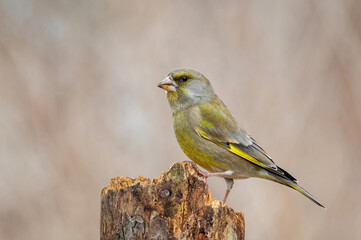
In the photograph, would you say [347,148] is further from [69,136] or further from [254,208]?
[69,136]

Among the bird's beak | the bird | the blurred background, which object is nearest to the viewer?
the bird

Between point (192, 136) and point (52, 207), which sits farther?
point (52, 207)

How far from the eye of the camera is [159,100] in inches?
285

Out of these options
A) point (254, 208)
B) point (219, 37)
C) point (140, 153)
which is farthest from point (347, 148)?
point (140, 153)

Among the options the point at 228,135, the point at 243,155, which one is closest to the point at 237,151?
the point at 243,155

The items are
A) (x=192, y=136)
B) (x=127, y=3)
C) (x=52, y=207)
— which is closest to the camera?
(x=192, y=136)

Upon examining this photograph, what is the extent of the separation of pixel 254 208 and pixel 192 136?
96.6 inches

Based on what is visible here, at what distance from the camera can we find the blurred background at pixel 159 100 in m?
7.11

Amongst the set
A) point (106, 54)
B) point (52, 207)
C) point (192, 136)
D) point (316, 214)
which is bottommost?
point (316, 214)

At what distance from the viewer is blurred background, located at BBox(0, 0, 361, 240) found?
711 centimetres

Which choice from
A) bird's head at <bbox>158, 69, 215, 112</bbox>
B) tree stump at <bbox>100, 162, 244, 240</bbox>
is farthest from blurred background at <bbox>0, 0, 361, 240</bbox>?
tree stump at <bbox>100, 162, 244, 240</bbox>

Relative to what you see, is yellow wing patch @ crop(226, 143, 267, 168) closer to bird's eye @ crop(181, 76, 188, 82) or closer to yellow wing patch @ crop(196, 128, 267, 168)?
yellow wing patch @ crop(196, 128, 267, 168)

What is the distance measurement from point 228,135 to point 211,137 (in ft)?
0.67

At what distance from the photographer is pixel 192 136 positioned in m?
5.07
